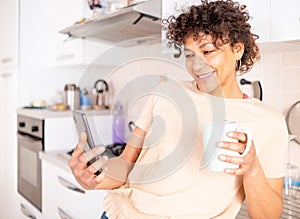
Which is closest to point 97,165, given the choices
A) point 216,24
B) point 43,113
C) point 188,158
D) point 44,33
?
point 188,158

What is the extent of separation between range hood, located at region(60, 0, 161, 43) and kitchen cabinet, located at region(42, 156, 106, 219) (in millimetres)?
728

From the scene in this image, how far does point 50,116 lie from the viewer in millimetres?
1951

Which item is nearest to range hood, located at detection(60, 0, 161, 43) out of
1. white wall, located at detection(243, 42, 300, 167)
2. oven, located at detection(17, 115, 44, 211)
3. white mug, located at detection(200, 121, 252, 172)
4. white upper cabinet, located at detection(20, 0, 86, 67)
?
white upper cabinet, located at detection(20, 0, 86, 67)

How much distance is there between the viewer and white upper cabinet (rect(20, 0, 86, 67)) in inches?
82.1

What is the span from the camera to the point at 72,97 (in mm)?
2211

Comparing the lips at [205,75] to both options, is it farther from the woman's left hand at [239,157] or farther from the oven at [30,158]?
the oven at [30,158]

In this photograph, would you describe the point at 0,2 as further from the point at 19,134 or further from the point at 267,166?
the point at 267,166

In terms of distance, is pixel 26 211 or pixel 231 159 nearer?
pixel 231 159

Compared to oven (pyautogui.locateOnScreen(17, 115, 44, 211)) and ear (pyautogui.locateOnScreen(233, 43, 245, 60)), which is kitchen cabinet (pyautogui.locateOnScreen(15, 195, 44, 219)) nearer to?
oven (pyautogui.locateOnScreen(17, 115, 44, 211))

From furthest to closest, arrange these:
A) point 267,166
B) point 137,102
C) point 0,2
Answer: point 0,2
point 137,102
point 267,166

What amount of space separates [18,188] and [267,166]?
1.87m

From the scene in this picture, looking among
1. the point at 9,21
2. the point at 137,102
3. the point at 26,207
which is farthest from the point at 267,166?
the point at 9,21

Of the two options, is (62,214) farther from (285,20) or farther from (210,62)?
(285,20)

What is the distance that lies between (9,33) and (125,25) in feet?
3.58
